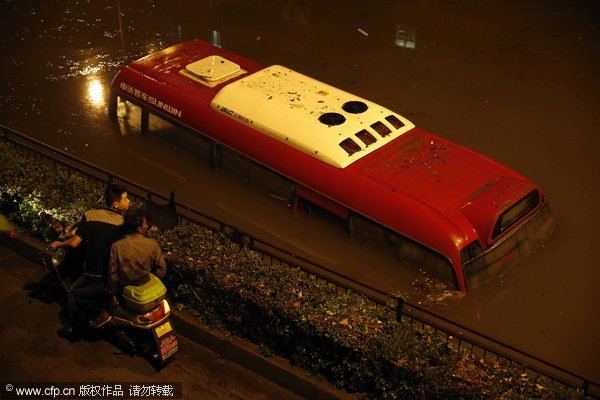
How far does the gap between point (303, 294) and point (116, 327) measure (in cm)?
217

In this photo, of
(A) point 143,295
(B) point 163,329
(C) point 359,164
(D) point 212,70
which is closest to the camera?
(A) point 143,295

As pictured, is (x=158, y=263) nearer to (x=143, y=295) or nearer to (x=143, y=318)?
(x=143, y=295)

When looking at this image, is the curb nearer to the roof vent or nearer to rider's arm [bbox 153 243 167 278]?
rider's arm [bbox 153 243 167 278]

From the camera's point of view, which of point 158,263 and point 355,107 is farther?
point 355,107

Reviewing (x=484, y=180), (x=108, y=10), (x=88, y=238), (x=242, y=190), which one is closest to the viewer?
(x=88, y=238)

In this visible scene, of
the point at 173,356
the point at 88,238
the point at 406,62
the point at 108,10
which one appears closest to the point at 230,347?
the point at 173,356

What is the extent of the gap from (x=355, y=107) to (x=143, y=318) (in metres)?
4.94

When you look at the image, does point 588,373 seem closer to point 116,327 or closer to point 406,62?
point 116,327

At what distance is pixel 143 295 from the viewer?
28.0ft

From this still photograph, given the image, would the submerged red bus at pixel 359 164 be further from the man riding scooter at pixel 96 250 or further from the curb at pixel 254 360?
the man riding scooter at pixel 96 250

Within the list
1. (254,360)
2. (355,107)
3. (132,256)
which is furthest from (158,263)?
(355,107)

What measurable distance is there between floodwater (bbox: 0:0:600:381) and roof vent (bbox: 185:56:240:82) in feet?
3.42

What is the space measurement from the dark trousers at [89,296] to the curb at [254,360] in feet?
3.09

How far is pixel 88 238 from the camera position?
852 centimetres
